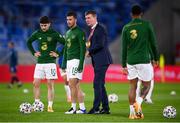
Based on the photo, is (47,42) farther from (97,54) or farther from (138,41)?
(138,41)

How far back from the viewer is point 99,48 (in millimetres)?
16656

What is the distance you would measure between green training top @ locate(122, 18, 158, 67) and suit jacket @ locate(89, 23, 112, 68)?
4.90 ft

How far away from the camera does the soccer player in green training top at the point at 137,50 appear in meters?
15.1

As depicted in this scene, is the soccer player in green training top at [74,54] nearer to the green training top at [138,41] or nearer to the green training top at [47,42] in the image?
the green training top at [47,42]

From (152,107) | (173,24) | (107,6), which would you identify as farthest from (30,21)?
(152,107)

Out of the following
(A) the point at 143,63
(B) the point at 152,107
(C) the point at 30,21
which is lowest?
(B) the point at 152,107

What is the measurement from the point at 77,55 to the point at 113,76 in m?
21.4

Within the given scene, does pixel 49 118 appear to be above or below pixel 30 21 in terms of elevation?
below

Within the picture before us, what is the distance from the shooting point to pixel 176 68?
37.8 m

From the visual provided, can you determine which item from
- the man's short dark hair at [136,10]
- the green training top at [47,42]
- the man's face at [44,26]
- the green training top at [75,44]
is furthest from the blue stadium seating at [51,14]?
the man's short dark hair at [136,10]

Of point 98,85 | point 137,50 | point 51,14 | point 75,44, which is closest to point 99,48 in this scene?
point 75,44

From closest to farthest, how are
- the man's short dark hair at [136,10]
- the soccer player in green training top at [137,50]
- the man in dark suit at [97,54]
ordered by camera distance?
1. the man's short dark hair at [136,10]
2. the soccer player in green training top at [137,50]
3. the man in dark suit at [97,54]

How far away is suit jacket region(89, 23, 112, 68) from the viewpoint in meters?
16.6

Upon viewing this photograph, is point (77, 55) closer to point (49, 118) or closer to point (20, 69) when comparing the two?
point (49, 118)
